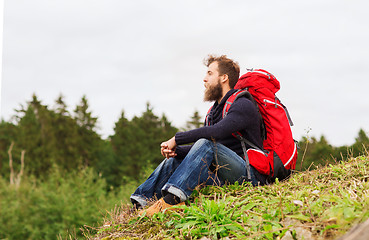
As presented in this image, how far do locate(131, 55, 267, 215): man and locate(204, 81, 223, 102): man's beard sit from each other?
7.3 inches

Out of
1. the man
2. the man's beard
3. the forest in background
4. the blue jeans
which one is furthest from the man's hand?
the forest in background

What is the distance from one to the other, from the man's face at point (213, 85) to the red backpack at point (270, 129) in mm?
444

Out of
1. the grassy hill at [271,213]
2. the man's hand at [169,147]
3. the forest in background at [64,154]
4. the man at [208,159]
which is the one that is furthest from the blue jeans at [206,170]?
the forest in background at [64,154]

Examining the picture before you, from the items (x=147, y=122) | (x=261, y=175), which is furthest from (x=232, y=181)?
(x=147, y=122)

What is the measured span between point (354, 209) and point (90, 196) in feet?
94.7

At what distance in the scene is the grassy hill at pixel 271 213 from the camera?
3.12 m

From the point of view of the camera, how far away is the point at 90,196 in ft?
99.0

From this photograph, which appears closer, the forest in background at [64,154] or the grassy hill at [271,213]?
the grassy hill at [271,213]

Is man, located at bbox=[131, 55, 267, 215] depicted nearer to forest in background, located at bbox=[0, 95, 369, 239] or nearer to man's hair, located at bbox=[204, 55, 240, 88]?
man's hair, located at bbox=[204, 55, 240, 88]

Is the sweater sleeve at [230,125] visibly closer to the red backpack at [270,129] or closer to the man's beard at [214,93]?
the red backpack at [270,129]

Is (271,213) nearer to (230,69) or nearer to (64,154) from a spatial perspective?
(230,69)

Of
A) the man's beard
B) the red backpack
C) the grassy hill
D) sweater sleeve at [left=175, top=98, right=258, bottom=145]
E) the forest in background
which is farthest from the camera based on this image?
the forest in background

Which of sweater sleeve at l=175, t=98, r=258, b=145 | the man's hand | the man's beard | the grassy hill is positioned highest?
the man's beard

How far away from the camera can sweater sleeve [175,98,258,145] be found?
14.6 ft
